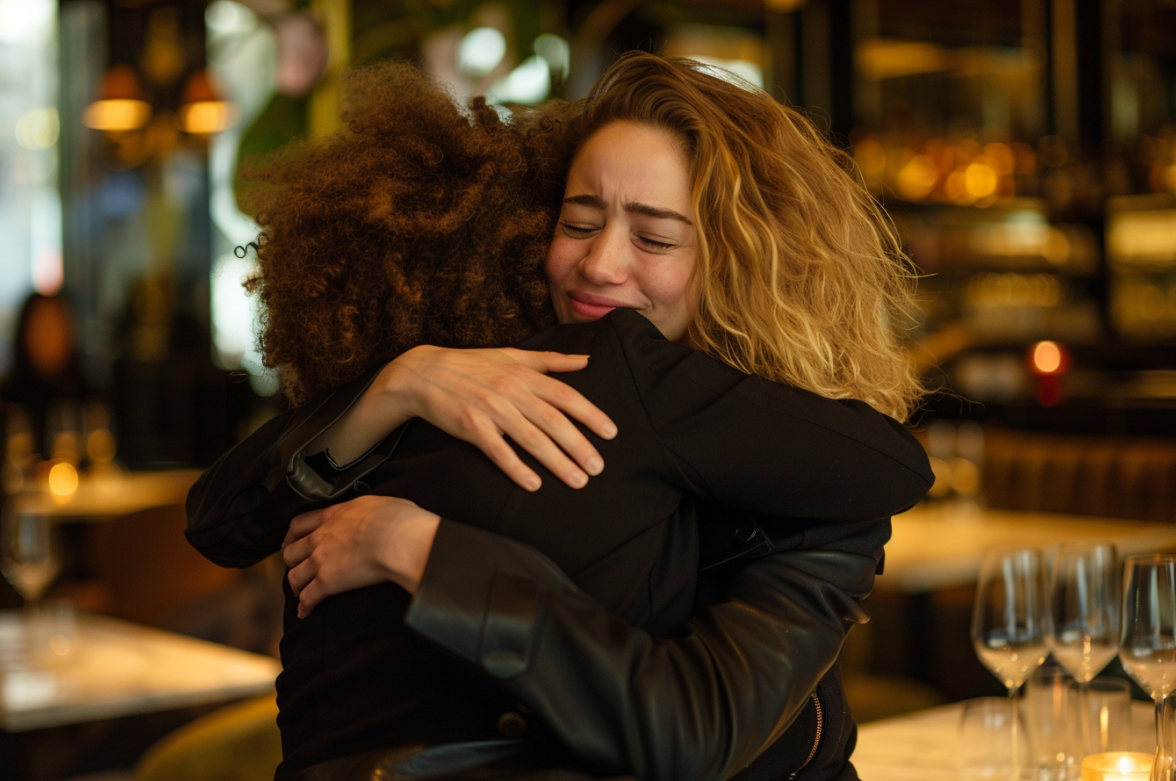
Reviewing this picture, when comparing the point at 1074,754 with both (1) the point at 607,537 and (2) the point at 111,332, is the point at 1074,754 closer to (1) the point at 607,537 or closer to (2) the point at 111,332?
(1) the point at 607,537

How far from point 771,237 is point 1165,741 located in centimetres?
65

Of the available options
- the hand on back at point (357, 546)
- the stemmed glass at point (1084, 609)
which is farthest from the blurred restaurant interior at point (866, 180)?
the hand on back at point (357, 546)

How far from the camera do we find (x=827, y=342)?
54.9 inches

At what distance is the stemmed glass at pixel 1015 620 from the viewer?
1581mm

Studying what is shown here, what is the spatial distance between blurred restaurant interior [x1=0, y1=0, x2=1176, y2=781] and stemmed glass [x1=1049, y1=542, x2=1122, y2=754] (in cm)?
242

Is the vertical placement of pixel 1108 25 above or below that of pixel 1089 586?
above

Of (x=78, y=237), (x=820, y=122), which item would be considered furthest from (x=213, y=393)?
(x=820, y=122)

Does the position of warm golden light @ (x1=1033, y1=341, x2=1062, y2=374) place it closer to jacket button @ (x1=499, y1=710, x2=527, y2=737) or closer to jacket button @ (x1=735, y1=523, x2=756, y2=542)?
jacket button @ (x1=735, y1=523, x2=756, y2=542)

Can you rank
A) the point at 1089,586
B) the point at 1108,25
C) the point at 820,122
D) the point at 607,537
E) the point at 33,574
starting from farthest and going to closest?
the point at 1108,25, the point at 820,122, the point at 33,574, the point at 1089,586, the point at 607,537

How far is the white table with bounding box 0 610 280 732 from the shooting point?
2293 mm

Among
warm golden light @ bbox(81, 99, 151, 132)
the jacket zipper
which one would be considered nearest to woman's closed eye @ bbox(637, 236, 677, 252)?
the jacket zipper

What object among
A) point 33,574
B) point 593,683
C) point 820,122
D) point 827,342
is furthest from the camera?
point 820,122

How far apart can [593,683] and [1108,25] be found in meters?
8.64

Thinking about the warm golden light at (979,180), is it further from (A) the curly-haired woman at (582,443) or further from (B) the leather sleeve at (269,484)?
(B) the leather sleeve at (269,484)
